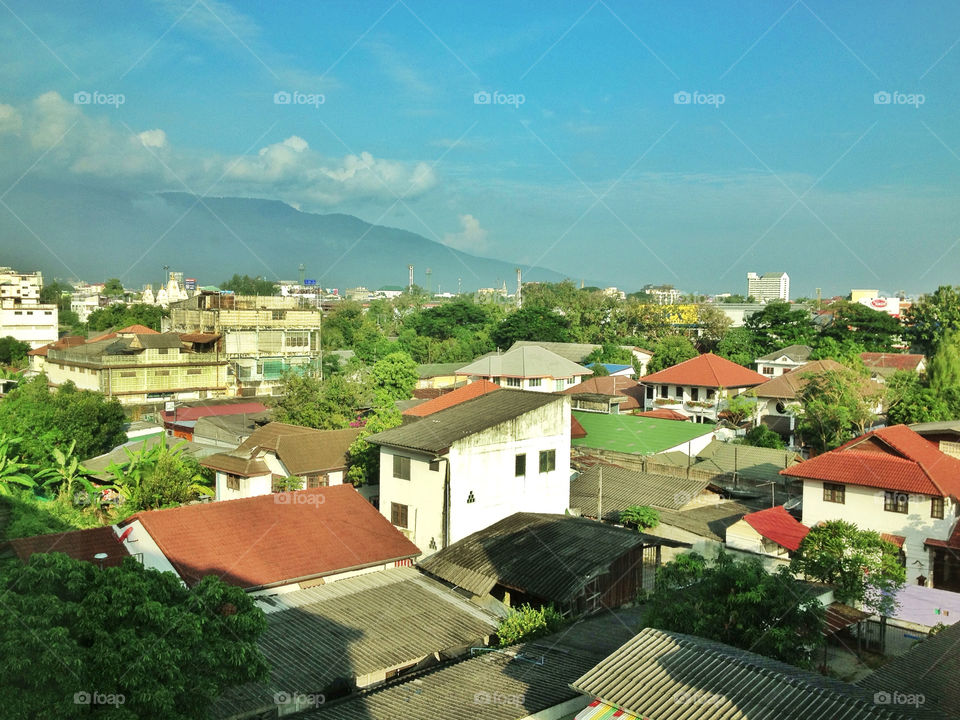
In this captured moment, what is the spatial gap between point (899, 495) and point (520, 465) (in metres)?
8.10

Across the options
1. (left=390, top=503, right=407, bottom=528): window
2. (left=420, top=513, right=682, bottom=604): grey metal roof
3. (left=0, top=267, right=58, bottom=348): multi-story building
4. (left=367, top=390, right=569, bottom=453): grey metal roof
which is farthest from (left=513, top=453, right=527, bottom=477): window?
(left=0, top=267, right=58, bottom=348): multi-story building

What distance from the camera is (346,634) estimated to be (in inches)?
408

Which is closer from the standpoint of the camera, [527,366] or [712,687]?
[712,687]

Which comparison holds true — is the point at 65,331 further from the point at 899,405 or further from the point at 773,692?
the point at 773,692

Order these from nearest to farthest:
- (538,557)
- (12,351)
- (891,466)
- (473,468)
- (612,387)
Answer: (538,557) < (473,468) < (891,466) < (612,387) < (12,351)

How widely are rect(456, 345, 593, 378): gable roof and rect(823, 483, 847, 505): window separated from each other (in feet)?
72.9

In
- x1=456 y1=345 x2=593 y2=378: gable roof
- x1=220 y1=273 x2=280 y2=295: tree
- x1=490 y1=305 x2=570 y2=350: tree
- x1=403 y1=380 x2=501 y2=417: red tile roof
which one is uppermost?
x1=220 y1=273 x2=280 y2=295: tree

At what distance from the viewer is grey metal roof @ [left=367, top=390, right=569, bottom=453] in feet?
50.3

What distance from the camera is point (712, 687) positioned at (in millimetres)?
6602

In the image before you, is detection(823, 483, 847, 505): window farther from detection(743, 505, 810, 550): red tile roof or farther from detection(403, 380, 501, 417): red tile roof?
detection(403, 380, 501, 417): red tile roof

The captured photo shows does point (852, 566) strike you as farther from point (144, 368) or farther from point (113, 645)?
point (144, 368)

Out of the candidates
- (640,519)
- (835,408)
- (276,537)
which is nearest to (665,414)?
(835,408)

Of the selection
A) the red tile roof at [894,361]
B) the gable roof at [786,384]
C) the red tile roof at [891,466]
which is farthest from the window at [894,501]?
the red tile roof at [894,361]

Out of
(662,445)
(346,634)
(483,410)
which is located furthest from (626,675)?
(662,445)
